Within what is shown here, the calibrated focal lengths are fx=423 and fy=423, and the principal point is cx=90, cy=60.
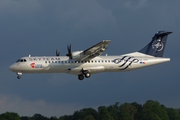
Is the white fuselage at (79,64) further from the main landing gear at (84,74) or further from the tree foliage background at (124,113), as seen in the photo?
the tree foliage background at (124,113)

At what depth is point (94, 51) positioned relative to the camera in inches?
1932

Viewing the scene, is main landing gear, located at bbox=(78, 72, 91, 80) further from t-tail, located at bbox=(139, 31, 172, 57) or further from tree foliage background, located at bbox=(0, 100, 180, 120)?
tree foliage background, located at bbox=(0, 100, 180, 120)

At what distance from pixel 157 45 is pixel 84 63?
1062cm

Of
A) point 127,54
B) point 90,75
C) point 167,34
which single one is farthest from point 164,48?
point 90,75

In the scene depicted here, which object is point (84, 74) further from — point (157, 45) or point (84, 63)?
point (157, 45)

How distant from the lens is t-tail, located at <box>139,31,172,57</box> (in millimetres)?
54469

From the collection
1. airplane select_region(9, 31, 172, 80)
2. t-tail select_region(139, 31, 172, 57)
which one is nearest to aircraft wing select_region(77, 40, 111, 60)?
airplane select_region(9, 31, 172, 80)

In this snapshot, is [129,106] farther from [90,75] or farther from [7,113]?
[90,75]

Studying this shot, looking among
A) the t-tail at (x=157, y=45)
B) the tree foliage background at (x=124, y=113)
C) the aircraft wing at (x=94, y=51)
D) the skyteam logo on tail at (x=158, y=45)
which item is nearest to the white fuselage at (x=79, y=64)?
the aircraft wing at (x=94, y=51)

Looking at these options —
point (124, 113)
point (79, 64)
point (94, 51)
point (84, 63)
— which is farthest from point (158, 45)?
point (124, 113)

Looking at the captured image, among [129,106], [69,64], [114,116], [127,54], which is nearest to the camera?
[69,64]

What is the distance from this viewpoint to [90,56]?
1970 inches

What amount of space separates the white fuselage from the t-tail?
1.88 meters

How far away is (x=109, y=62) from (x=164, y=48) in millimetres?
8659
